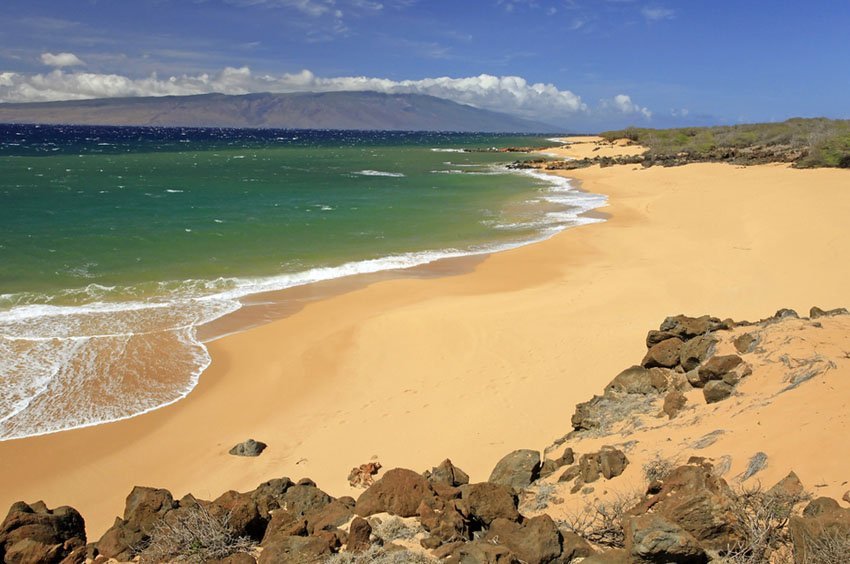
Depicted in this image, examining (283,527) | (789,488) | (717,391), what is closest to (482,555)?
(283,527)

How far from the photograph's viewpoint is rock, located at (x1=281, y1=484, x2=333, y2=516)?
19.5ft

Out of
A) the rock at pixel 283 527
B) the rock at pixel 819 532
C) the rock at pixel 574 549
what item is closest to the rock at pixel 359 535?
the rock at pixel 283 527

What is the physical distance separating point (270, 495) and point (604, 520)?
337 cm

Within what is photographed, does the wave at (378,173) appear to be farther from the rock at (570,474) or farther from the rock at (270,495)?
the rock at (570,474)

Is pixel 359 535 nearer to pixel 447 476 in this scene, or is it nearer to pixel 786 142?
pixel 447 476

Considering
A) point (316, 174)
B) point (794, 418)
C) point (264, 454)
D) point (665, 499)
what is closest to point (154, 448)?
point (264, 454)

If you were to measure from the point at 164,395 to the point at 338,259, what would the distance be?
11.0 m

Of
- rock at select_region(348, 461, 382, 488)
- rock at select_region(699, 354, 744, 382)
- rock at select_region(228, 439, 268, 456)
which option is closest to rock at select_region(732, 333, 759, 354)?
rock at select_region(699, 354, 744, 382)

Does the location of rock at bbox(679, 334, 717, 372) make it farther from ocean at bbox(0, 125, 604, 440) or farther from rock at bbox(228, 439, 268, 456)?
ocean at bbox(0, 125, 604, 440)

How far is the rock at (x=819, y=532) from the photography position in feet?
12.5

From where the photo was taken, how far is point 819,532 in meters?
3.91

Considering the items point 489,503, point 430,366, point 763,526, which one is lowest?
point 430,366

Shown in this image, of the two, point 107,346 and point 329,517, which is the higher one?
point 329,517

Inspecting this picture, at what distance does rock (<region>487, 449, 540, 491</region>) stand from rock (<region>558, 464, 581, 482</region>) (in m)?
0.31
